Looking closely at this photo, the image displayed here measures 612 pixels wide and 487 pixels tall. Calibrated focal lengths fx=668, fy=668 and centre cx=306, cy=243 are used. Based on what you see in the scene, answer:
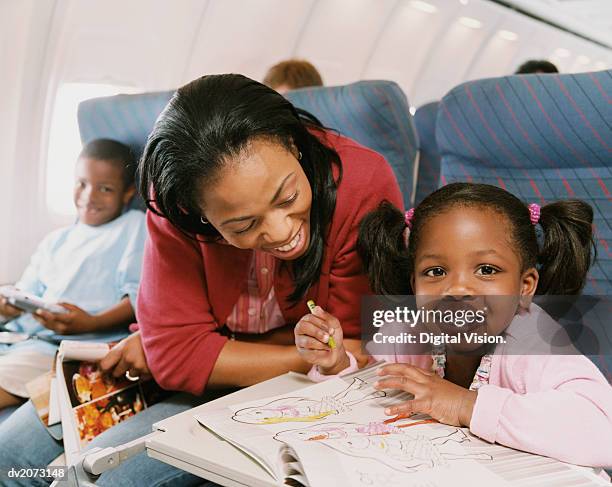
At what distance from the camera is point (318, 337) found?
1.35m

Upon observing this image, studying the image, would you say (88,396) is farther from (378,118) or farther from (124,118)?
(124,118)

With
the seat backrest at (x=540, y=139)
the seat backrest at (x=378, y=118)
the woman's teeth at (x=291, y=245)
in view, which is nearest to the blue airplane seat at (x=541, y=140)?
the seat backrest at (x=540, y=139)

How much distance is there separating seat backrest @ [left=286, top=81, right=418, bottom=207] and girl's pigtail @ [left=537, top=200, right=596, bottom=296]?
2.64 feet

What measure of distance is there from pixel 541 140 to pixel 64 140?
9.00 ft

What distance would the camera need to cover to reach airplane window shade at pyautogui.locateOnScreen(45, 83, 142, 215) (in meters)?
3.54

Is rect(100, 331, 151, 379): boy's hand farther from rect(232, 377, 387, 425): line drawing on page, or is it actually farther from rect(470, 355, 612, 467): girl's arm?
rect(470, 355, 612, 467): girl's arm

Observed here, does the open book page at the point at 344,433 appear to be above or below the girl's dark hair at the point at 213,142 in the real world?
below

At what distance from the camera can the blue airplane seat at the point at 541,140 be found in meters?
1.59

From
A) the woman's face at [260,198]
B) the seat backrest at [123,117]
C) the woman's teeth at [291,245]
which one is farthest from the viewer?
the seat backrest at [123,117]

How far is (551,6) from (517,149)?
5837mm

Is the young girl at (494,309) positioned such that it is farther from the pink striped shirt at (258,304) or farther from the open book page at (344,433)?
the pink striped shirt at (258,304)

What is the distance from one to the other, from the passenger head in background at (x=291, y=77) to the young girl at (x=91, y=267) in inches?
31.8

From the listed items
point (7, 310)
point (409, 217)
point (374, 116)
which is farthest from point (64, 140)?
point (409, 217)

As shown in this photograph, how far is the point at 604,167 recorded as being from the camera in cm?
163
